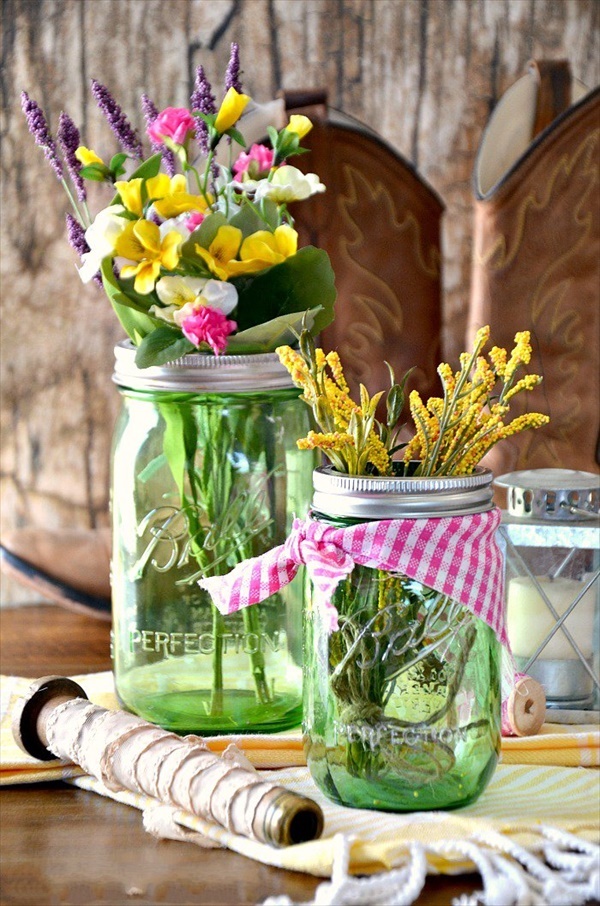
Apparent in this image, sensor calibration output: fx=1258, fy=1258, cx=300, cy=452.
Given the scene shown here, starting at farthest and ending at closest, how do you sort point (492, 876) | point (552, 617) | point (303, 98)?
point (303, 98), point (552, 617), point (492, 876)

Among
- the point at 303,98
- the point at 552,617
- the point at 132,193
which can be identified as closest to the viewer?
the point at 132,193

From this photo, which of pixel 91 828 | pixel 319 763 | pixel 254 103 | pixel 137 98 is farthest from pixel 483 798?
pixel 137 98

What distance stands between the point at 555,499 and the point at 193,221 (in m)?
0.28

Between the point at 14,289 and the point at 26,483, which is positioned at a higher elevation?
the point at 14,289

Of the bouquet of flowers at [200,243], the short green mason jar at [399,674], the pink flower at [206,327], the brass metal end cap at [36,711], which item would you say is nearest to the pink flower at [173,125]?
the bouquet of flowers at [200,243]

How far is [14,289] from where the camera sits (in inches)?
47.8

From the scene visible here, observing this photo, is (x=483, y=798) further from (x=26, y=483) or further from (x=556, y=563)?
(x=26, y=483)

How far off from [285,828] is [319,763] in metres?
0.07

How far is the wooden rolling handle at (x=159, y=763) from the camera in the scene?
58 cm

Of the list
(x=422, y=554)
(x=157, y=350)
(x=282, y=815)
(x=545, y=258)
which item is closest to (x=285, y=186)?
(x=157, y=350)

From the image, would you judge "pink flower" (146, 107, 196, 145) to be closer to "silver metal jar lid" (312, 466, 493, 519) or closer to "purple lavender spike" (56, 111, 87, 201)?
"purple lavender spike" (56, 111, 87, 201)

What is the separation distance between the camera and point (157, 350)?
710mm

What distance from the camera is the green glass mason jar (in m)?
0.74

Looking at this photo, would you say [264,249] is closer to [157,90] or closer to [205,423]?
[205,423]
